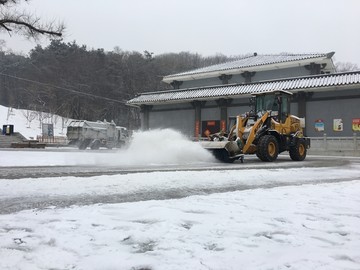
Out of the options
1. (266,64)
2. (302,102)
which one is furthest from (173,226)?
(266,64)

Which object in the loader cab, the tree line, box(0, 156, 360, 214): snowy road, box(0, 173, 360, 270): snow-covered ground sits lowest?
box(0, 173, 360, 270): snow-covered ground

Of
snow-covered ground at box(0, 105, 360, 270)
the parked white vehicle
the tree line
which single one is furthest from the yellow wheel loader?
the tree line

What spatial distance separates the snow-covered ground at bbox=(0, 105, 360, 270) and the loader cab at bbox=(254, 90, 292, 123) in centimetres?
1057

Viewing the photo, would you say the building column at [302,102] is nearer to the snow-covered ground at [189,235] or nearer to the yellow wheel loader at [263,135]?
the yellow wheel loader at [263,135]

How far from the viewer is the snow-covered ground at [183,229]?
3.64 m

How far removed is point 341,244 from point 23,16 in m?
17.8

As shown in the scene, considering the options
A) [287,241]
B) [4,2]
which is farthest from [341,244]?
[4,2]

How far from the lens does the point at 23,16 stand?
58.6 feet

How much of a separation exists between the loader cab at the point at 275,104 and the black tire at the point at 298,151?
4.65ft

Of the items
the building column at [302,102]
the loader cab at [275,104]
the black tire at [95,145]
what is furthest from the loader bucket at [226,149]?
the black tire at [95,145]

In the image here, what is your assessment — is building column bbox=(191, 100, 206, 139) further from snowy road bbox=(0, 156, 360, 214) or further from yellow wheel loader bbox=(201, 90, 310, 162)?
snowy road bbox=(0, 156, 360, 214)

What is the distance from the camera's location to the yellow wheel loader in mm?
16531

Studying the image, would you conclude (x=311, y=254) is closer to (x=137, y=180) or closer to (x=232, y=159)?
(x=137, y=180)

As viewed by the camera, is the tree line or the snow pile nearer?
the snow pile
